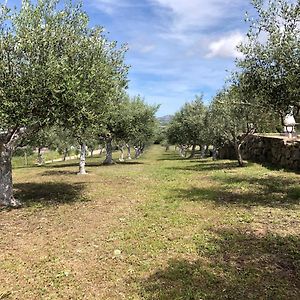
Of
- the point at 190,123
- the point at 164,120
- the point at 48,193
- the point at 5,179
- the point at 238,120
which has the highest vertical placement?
the point at 164,120

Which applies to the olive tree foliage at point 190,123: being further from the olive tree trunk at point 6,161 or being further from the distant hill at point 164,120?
the olive tree trunk at point 6,161

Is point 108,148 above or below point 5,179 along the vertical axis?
above

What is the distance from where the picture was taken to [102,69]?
18.1 meters

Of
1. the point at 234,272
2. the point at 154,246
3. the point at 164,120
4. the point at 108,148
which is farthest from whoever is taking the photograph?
the point at 164,120

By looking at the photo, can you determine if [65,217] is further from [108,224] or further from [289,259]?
[289,259]

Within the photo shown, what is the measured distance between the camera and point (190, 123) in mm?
62812

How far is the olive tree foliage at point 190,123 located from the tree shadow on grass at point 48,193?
36.2 metres

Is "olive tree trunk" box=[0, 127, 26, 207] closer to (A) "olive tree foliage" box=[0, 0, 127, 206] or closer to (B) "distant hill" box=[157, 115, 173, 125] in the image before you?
(A) "olive tree foliage" box=[0, 0, 127, 206]

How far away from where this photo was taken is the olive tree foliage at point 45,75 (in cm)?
1541

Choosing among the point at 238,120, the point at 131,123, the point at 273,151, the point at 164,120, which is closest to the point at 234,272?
the point at 238,120

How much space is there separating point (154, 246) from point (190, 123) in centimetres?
5263

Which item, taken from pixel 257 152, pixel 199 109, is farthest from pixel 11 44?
pixel 199 109

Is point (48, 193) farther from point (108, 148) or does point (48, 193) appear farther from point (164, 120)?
point (164, 120)

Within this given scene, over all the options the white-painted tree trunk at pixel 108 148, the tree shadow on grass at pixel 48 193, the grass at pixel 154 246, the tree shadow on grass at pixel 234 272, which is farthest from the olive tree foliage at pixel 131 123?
the tree shadow on grass at pixel 234 272
